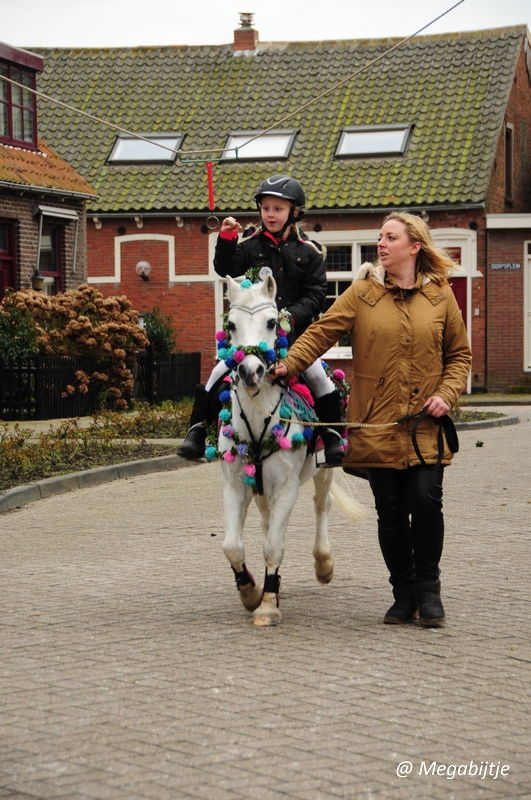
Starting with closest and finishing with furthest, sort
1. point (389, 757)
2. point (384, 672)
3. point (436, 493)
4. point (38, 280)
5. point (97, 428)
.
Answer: point (389, 757) < point (384, 672) < point (436, 493) < point (97, 428) < point (38, 280)

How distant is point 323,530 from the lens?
7.35 metres

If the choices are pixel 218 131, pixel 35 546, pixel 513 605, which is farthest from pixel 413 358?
pixel 218 131

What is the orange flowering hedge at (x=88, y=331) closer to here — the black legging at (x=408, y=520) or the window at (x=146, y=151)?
the window at (x=146, y=151)

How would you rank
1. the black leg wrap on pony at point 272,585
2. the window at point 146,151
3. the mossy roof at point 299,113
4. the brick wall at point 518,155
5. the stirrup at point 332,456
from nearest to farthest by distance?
the black leg wrap on pony at point 272,585 < the stirrup at point 332,456 < the mossy roof at point 299,113 < the brick wall at point 518,155 < the window at point 146,151

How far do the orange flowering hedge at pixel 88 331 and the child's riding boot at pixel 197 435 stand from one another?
1350 cm

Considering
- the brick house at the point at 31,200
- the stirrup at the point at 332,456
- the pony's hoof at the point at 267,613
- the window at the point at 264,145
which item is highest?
the window at the point at 264,145

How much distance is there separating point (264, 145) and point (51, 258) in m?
8.45

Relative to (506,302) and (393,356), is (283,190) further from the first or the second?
(506,302)

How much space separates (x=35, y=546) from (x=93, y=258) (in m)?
23.2

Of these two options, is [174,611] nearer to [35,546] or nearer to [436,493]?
[436,493]

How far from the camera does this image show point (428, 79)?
1256 inches

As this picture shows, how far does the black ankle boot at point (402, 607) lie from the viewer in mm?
6344

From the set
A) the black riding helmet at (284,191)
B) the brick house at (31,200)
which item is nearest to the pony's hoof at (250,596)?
the black riding helmet at (284,191)

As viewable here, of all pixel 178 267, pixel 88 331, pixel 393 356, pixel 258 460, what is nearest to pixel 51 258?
pixel 88 331
